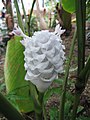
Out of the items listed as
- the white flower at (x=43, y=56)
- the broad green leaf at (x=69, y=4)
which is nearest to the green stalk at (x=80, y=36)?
the white flower at (x=43, y=56)

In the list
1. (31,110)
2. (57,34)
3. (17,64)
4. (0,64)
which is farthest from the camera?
(0,64)

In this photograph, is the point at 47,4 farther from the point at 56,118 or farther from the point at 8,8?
the point at 56,118

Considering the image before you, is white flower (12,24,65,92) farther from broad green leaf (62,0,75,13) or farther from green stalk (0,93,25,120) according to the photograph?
broad green leaf (62,0,75,13)

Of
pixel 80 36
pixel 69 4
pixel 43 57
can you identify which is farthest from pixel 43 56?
pixel 69 4

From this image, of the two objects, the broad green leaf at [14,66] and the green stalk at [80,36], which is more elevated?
the green stalk at [80,36]

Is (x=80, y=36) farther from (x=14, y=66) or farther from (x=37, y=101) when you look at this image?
(x=14, y=66)

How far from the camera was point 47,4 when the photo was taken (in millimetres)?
3973

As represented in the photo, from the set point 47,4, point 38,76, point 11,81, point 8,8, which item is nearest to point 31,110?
point 11,81

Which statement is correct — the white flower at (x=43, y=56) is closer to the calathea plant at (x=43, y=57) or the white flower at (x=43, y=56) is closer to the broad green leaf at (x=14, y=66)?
the calathea plant at (x=43, y=57)

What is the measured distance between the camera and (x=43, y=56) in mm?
509

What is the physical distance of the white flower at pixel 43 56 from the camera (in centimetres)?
51

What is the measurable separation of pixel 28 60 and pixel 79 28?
0.14 metres

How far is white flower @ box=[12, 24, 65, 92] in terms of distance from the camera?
51 cm

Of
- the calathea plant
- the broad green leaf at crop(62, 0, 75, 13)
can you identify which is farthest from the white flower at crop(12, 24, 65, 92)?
the broad green leaf at crop(62, 0, 75, 13)
